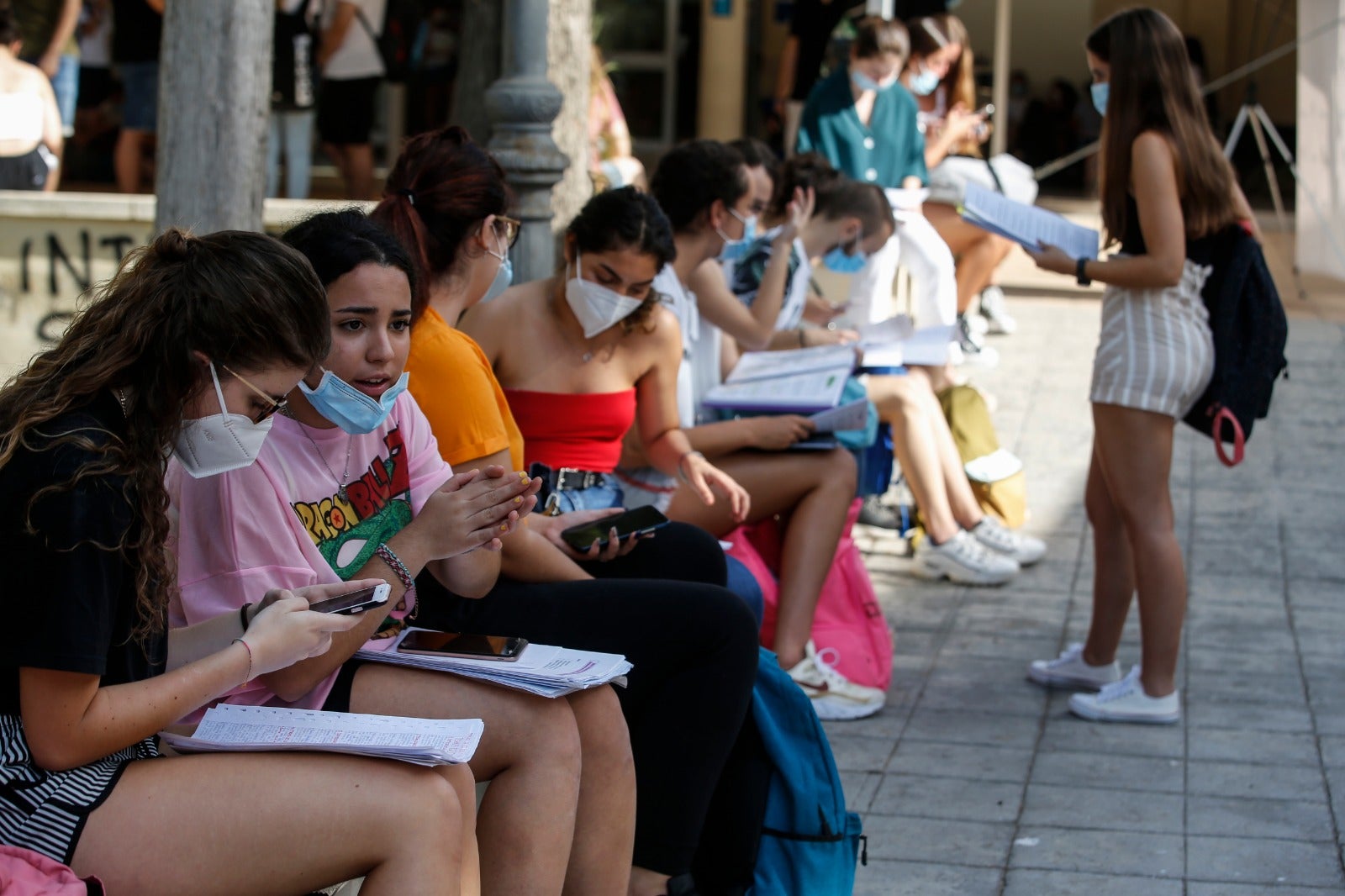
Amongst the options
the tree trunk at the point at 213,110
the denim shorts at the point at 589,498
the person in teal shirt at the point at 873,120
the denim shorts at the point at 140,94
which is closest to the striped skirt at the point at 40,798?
the denim shorts at the point at 589,498

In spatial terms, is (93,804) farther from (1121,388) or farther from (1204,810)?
(1121,388)

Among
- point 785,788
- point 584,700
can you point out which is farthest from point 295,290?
point 785,788

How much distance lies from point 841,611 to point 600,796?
211cm

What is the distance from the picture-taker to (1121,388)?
4.30m

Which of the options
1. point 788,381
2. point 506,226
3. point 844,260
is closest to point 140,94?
point 844,260

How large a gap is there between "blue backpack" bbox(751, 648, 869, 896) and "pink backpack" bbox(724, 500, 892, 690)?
132cm

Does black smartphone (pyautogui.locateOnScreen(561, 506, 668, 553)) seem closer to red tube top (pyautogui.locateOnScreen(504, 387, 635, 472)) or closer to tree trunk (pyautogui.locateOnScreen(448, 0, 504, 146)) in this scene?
red tube top (pyautogui.locateOnScreen(504, 387, 635, 472))

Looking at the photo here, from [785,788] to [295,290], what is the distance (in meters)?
1.52

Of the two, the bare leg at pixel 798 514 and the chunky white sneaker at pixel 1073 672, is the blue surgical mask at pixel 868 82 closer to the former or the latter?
the bare leg at pixel 798 514

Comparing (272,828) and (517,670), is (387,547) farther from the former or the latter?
(272,828)

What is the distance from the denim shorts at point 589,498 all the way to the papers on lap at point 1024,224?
1.34 metres

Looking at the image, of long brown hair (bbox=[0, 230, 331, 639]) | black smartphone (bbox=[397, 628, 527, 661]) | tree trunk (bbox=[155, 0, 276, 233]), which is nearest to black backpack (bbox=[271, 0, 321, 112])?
tree trunk (bbox=[155, 0, 276, 233])

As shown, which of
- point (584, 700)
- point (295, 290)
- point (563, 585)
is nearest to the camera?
point (295, 290)

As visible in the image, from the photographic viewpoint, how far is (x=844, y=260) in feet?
19.3
